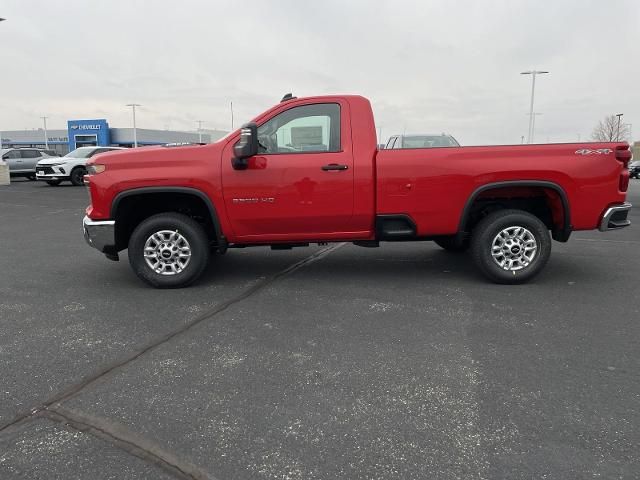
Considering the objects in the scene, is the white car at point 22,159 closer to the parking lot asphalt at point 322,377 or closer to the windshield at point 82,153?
the windshield at point 82,153

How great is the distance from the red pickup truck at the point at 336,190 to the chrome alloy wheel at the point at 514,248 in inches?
0.4

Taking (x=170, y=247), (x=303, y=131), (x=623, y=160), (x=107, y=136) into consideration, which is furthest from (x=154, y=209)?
(x=107, y=136)

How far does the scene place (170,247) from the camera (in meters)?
5.36

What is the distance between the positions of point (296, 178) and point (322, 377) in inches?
96.2

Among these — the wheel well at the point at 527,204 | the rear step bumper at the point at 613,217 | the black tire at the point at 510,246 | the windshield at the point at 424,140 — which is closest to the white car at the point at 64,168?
the windshield at the point at 424,140

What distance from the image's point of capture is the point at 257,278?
590cm

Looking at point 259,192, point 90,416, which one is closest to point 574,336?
point 259,192

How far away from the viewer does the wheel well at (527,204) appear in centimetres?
529

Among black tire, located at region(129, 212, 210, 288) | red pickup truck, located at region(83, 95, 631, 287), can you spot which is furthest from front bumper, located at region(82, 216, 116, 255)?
black tire, located at region(129, 212, 210, 288)

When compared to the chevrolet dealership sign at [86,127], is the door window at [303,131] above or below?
below

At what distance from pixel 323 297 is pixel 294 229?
0.83m

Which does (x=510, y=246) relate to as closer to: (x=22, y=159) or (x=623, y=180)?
(x=623, y=180)

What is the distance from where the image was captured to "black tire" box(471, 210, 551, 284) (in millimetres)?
5344

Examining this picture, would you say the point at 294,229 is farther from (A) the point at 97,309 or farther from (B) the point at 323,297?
(A) the point at 97,309
